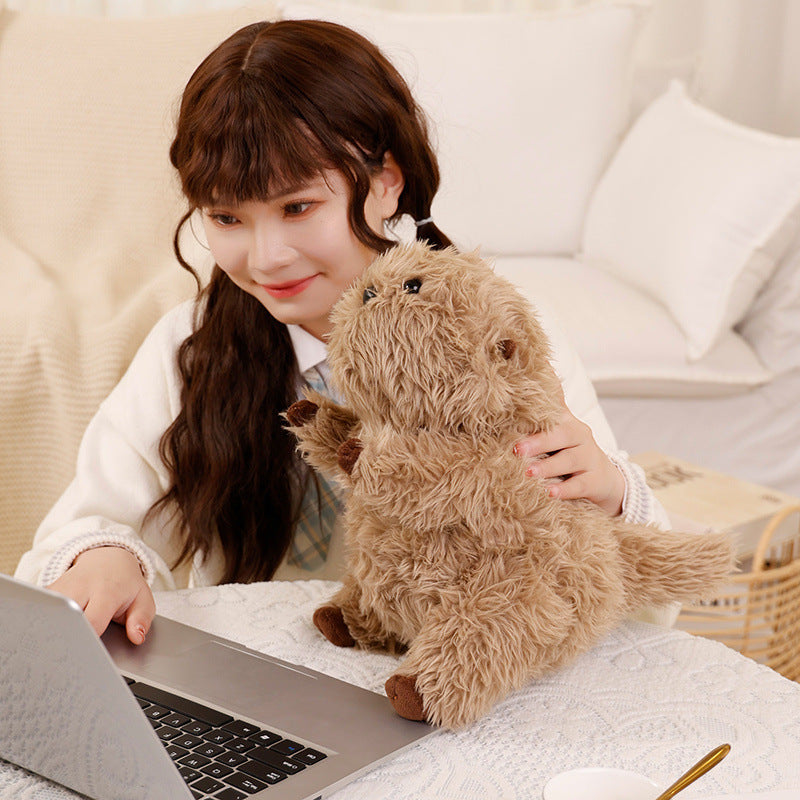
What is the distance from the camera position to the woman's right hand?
2.46 ft

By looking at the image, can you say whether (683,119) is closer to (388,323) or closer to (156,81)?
(156,81)

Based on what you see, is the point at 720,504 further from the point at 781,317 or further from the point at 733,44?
the point at 733,44

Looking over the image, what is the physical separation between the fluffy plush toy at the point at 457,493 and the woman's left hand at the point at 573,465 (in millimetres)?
13

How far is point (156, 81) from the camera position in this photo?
181cm

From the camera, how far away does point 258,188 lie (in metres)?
0.82

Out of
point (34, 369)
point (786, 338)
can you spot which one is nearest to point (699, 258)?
point (786, 338)

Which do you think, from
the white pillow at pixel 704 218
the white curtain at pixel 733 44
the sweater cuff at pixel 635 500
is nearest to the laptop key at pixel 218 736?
the sweater cuff at pixel 635 500

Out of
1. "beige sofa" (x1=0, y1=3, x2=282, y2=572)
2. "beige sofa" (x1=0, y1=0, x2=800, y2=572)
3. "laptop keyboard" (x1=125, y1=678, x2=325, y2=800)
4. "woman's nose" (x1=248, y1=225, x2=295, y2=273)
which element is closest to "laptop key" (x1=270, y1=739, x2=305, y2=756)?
"laptop keyboard" (x1=125, y1=678, x2=325, y2=800)

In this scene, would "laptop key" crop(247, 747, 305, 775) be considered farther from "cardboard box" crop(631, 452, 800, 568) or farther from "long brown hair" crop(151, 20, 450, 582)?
"cardboard box" crop(631, 452, 800, 568)

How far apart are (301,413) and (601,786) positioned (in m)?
0.32

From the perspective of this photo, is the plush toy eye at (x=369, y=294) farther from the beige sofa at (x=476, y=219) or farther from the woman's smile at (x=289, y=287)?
the beige sofa at (x=476, y=219)

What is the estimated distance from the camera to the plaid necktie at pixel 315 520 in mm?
1037

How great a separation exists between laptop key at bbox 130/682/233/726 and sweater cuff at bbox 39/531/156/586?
0.18 meters

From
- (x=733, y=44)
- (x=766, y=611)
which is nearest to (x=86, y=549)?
(x=766, y=611)
